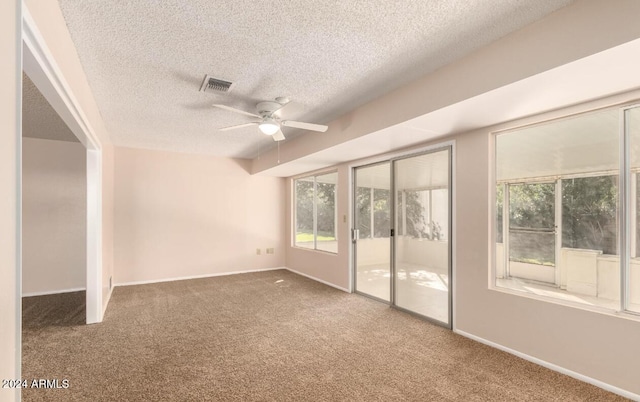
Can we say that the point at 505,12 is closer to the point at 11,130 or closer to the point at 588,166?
the point at 588,166

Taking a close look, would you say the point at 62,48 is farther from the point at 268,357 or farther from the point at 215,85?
the point at 268,357

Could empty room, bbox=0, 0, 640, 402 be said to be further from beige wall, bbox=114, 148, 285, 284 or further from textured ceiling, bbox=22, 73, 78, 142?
beige wall, bbox=114, 148, 285, 284

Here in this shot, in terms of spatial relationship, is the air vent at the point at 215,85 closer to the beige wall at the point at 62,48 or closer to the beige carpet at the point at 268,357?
the beige wall at the point at 62,48

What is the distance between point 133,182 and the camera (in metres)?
5.67

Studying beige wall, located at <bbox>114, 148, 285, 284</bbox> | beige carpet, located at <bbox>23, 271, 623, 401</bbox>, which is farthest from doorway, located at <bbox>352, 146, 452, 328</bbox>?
beige wall, located at <bbox>114, 148, 285, 284</bbox>

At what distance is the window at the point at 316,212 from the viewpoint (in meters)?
5.77

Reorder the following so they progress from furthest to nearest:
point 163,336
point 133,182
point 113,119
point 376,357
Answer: point 133,182, point 113,119, point 163,336, point 376,357

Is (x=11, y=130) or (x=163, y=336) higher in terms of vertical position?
(x=11, y=130)

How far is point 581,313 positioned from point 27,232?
7.24 metres

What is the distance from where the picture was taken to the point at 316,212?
6309 mm

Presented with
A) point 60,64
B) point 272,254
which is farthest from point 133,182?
point 60,64

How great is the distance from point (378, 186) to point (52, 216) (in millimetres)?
5377

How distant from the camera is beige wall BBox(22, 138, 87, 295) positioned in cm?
496

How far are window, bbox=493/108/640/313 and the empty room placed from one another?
0.05 feet
